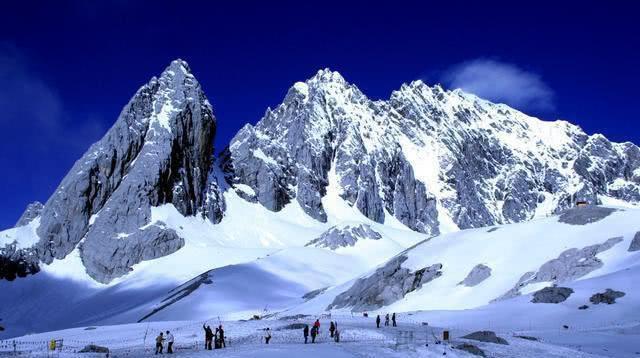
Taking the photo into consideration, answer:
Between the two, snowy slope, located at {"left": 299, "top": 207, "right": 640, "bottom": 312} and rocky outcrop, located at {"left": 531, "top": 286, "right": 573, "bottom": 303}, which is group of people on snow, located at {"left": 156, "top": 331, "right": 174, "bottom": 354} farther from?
snowy slope, located at {"left": 299, "top": 207, "right": 640, "bottom": 312}

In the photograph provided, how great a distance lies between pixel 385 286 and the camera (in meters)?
97.8

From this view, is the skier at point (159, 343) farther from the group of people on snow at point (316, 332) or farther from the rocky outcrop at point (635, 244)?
the rocky outcrop at point (635, 244)

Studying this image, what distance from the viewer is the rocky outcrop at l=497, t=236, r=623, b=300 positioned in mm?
81000

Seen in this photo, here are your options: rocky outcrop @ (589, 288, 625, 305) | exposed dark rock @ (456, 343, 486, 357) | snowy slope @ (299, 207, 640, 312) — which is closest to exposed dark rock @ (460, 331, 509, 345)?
exposed dark rock @ (456, 343, 486, 357)

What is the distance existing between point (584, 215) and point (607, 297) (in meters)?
40.8

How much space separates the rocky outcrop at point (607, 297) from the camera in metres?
62.1

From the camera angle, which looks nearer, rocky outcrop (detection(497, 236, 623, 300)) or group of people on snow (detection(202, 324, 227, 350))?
group of people on snow (detection(202, 324, 227, 350))

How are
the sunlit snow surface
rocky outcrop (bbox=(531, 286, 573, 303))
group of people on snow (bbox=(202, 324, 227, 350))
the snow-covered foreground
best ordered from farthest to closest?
1. rocky outcrop (bbox=(531, 286, 573, 303))
2. the sunlit snow surface
3. group of people on snow (bbox=(202, 324, 227, 350))
4. the snow-covered foreground

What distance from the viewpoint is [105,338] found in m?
57.5

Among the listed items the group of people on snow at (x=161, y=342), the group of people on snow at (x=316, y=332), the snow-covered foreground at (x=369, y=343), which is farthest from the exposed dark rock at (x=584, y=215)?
the group of people on snow at (x=161, y=342)

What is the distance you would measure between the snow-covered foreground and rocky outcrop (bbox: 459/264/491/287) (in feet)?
91.4

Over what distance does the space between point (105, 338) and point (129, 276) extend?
147 m

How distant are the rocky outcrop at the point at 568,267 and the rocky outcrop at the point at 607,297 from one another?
15338mm

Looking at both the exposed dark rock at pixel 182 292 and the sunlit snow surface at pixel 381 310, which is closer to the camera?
the sunlit snow surface at pixel 381 310
